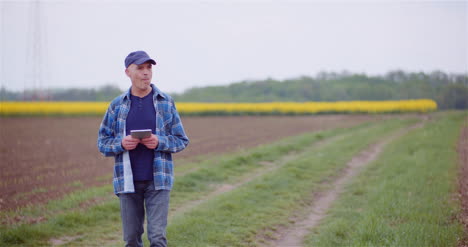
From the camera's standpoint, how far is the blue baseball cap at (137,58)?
13.2ft

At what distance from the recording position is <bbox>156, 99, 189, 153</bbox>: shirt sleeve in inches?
158

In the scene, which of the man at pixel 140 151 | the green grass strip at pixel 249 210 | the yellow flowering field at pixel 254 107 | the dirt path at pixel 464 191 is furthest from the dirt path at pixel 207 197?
the yellow flowering field at pixel 254 107

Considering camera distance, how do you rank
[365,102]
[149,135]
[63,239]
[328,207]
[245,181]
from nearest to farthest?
[149,135]
[63,239]
[328,207]
[245,181]
[365,102]

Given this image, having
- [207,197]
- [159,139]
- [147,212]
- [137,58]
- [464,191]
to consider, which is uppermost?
[137,58]

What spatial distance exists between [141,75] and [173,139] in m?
0.65

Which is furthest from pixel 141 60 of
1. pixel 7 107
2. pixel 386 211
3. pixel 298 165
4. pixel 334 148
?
pixel 7 107

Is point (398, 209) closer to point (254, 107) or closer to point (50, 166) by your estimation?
point (50, 166)

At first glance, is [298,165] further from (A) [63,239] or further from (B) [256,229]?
(A) [63,239]

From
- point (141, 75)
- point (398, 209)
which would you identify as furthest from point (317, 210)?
point (141, 75)

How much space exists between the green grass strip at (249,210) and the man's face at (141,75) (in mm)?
2466

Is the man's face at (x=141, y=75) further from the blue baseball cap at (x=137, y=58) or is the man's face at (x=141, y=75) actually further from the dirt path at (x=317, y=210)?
the dirt path at (x=317, y=210)

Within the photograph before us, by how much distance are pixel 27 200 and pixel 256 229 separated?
4.35m

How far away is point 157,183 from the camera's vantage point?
13.2 feet

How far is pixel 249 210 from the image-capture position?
751 cm
